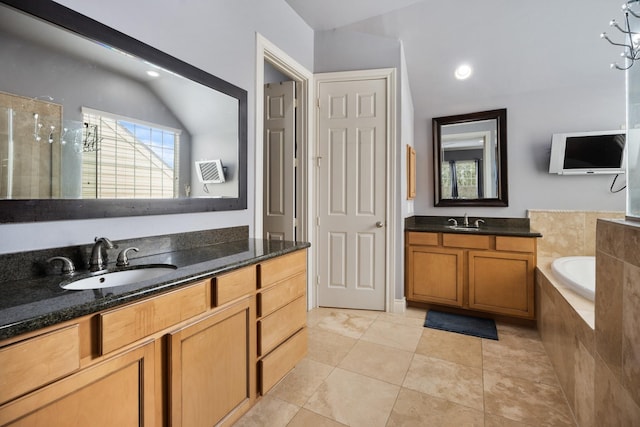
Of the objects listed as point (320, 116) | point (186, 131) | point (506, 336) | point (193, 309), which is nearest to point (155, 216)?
point (186, 131)

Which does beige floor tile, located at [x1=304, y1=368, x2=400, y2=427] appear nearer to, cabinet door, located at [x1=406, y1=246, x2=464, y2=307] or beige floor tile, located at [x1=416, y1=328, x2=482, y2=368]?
beige floor tile, located at [x1=416, y1=328, x2=482, y2=368]

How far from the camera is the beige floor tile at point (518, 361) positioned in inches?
81.6

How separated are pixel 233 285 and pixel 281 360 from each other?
70 cm

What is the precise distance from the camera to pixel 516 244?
2865mm

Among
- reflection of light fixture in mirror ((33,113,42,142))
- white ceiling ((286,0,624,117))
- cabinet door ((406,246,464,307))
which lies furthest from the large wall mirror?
cabinet door ((406,246,464,307))

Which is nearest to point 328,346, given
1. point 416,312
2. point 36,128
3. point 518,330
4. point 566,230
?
point 416,312

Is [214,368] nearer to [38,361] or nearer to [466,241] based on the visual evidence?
[38,361]

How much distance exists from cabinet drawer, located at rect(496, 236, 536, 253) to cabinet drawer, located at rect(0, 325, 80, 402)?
10.2 feet

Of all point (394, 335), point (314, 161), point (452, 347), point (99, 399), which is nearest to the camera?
point (99, 399)

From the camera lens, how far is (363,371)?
2119 millimetres

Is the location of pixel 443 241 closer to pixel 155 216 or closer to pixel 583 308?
pixel 583 308

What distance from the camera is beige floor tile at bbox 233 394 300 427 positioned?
64.1 inches

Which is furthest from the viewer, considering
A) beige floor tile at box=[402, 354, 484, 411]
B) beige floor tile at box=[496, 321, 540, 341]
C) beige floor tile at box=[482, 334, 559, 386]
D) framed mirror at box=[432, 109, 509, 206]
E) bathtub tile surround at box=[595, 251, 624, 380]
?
framed mirror at box=[432, 109, 509, 206]

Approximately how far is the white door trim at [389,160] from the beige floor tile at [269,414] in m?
1.68
